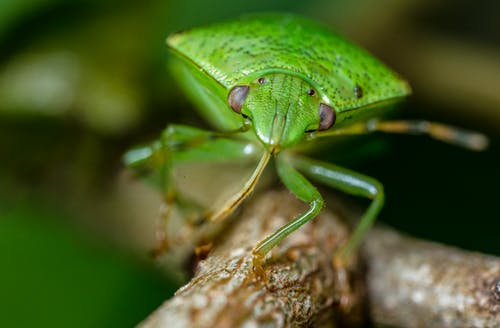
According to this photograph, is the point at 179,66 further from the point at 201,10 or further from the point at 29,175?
the point at 29,175

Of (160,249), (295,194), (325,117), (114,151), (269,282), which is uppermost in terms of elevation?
(325,117)

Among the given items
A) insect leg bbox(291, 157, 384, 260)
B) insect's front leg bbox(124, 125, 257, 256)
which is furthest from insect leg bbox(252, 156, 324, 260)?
insect's front leg bbox(124, 125, 257, 256)

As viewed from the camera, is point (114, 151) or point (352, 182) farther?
point (114, 151)

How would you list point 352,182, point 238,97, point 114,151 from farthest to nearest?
point 114,151
point 352,182
point 238,97

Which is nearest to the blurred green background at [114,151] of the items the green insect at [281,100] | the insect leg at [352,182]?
the green insect at [281,100]

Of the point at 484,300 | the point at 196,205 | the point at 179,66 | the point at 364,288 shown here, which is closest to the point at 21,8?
the point at 179,66

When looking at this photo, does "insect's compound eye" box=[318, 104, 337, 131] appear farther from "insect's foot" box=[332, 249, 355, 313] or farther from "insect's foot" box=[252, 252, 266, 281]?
"insect's foot" box=[252, 252, 266, 281]

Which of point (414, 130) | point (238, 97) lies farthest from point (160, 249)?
point (414, 130)

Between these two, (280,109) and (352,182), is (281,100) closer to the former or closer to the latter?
(280,109)
